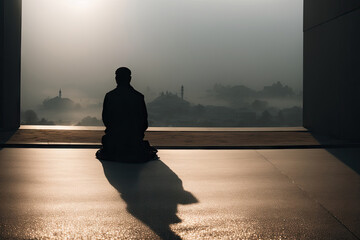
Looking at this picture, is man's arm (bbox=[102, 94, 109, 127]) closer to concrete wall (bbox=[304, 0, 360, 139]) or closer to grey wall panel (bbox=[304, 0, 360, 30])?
concrete wall (bbox=[304, 0, 360, 139])

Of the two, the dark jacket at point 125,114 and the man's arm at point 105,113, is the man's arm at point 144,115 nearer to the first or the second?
the dark jacket at point 125,114

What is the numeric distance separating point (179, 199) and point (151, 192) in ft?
1.81

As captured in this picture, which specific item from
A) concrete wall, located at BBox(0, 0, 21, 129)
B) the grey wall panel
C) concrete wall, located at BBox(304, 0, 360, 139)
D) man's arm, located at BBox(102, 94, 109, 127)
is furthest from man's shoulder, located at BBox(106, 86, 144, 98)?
concrete wall, located at BBox(0, 0, 21, 129)

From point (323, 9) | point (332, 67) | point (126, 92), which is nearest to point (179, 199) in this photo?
point (126, 92)

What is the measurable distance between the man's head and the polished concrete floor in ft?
5.64

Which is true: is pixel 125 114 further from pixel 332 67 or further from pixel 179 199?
pixel 332 67

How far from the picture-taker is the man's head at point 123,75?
28.7 feet

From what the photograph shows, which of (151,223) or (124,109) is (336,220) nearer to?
(151,223)

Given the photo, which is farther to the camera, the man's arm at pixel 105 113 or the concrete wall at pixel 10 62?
the concrete wall at pixel 10 62

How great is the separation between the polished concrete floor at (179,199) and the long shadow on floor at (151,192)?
0.03 ft

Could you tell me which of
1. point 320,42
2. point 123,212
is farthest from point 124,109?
point 320,42

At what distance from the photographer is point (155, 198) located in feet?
16.8

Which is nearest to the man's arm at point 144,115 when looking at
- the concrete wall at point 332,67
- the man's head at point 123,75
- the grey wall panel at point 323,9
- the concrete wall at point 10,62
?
the man's head at point 123,75

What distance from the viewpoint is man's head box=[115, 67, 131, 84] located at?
873 centimetres
